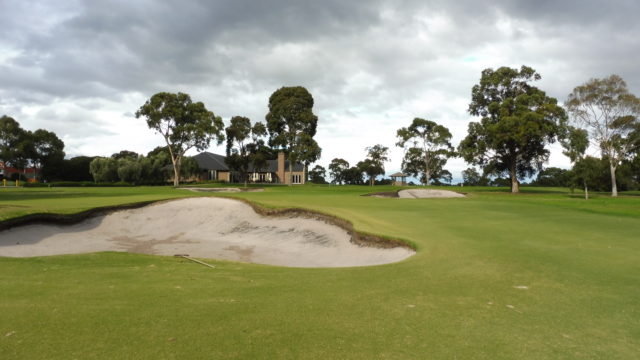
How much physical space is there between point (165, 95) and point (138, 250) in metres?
44.5

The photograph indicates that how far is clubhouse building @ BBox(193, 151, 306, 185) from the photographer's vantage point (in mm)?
80850

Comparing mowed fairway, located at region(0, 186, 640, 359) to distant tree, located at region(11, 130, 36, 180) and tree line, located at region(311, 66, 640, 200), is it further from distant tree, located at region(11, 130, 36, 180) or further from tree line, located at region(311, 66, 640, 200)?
distant tree, located at region(11, 130, 36, 180)

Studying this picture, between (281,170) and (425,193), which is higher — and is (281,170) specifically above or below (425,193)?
above

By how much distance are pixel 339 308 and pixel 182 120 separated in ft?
178

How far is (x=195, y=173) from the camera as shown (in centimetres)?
7762

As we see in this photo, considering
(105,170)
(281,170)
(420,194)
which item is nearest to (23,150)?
(105,170)

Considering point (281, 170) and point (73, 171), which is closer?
point (73, 171)

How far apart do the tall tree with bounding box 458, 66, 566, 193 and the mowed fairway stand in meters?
35.5

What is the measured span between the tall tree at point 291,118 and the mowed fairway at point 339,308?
2012 inches

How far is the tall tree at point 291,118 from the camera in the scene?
59.6m

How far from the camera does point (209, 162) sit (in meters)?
82.2

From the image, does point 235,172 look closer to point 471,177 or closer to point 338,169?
point 338,169

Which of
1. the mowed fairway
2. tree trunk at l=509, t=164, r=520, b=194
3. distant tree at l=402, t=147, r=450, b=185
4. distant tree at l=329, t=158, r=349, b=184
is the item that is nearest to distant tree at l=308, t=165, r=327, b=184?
distant tree at l=329, t=158, r=349, b=184

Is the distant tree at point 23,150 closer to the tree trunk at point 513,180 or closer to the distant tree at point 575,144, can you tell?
the tree trunk at point 513,180
